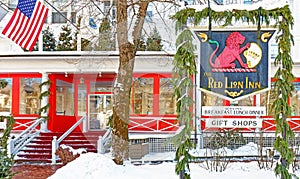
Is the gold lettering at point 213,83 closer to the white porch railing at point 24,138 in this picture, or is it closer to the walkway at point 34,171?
the walkway at point 34,171

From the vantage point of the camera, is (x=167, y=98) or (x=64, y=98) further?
(x=64, y=98)

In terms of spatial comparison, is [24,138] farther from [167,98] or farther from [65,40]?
[167,98]

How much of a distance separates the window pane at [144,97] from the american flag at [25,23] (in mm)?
5384

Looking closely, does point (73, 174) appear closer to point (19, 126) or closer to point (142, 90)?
point (142, 90)

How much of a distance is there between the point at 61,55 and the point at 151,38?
200 inches

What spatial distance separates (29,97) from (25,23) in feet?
32.0

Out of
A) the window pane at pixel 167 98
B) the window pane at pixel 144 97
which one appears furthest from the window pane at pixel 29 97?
the window pane at pixel 167 98

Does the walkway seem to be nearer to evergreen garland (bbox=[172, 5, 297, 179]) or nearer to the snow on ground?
the snow on ground

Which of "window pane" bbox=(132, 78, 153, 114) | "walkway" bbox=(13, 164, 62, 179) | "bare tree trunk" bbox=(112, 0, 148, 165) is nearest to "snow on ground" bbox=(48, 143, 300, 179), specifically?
"bare tree trunk" bbox=(112, 0, 148, 165)

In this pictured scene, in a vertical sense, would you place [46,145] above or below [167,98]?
below

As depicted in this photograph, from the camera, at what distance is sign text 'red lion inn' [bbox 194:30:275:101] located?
7.20 metres

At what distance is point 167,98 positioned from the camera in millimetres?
13117

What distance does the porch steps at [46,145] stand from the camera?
1546cm

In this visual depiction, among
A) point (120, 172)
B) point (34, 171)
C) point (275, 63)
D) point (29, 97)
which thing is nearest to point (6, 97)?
point (29, 97)
